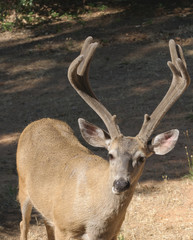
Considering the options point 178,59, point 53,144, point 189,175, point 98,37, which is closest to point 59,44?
point 98,37

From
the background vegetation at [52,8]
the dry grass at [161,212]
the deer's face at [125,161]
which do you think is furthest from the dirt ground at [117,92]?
the deer's face at [125,161]

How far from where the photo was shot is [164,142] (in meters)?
4.93

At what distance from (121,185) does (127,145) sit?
429 mm

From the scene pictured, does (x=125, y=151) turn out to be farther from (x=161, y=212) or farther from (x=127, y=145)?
(x=161, y=212)

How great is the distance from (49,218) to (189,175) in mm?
2765

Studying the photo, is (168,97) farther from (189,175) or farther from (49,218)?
A: (189,175)

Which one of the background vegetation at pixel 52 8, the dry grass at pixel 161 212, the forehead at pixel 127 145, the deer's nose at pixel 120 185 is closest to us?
the deer's nose at pixel 120 185

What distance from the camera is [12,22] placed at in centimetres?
1617

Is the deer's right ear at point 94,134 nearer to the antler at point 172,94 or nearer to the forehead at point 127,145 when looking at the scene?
the forehead at point 127,145

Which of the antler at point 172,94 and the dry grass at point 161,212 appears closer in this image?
the antler at point 172,94

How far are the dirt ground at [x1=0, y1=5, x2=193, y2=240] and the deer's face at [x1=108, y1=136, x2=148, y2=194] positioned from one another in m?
1.76

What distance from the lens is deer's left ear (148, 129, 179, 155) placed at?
4.88m

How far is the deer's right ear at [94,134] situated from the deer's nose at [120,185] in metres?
0.63

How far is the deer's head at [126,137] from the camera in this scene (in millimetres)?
4527
